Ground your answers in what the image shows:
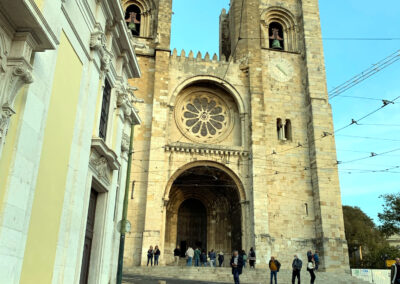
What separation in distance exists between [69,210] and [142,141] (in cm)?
1433

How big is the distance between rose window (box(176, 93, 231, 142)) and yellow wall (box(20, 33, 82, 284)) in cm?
1590

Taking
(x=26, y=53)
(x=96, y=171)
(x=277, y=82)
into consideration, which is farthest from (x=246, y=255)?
(x=26, y=53)

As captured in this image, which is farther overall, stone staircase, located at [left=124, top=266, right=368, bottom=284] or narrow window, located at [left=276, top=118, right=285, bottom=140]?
narrow window, located at [left=276, top=118, right=285, bottom=140]

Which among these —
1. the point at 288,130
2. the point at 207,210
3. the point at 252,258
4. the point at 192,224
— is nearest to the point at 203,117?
the point at 288,130

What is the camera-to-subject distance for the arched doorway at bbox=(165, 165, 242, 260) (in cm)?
2306

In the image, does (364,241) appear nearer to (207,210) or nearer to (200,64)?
(207,210)

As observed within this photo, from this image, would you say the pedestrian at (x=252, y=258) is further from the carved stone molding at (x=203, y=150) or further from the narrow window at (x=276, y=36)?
the narrow window at (x=276, y=36)

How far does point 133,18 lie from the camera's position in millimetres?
25031

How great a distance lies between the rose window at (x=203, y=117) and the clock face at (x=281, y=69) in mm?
3764

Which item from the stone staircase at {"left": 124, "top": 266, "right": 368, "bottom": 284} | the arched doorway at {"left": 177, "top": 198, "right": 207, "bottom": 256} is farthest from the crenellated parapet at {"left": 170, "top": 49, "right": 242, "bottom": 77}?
the stone staircase at {"left": 124, "top": 266, "right": 368, "bottom": 284}

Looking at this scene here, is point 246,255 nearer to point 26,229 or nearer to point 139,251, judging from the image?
point 139,251

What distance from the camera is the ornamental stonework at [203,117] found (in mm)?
23206

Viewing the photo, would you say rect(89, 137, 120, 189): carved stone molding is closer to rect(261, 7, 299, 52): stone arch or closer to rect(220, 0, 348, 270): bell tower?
rect(220, 0, 348, 270): bell tower

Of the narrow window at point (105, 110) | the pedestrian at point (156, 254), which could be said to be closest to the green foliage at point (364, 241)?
the pedestrian at point (156, 254)
